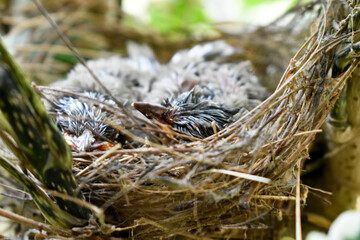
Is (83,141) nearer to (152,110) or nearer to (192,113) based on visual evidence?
(152,110)

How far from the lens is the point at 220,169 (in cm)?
72

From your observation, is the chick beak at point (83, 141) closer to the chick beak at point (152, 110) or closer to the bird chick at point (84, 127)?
the bird chick at point (84, 127)

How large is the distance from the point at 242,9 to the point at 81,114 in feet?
7.02

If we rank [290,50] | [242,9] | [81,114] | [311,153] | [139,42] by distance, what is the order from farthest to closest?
[242,9]
[139,42]
[290,50]
[311,153]
[81,114]

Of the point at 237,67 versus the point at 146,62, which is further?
the point at 146,62

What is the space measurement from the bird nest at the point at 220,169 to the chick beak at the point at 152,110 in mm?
102

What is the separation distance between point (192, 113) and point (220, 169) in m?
0.32

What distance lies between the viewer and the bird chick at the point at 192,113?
95 centimetres

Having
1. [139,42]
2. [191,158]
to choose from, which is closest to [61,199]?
[191,158]

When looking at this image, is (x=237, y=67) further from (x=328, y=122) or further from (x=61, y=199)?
(x=61, y=199)

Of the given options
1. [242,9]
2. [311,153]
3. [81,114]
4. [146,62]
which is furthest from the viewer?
[242,9]

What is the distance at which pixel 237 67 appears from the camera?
141 cm

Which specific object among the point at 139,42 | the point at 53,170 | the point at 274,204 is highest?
the point at 139,42

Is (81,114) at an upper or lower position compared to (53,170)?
upper
